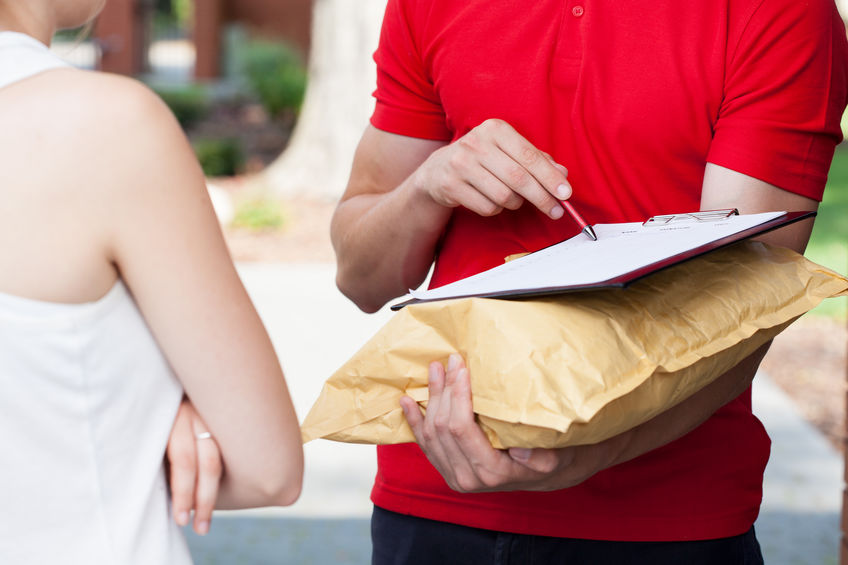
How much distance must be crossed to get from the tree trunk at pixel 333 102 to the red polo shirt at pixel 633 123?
891cm

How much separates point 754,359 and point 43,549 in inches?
40.8

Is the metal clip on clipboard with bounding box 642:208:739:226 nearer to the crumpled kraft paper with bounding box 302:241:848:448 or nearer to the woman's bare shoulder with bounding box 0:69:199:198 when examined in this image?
the crumpled kraft paper with bounding box 302:241:848:448

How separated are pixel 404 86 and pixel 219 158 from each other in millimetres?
12014

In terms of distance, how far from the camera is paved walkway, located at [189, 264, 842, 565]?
4246mm

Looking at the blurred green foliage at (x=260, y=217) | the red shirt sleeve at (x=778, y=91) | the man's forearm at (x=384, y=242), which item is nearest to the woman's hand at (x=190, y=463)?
the man's forearm at (x=384, y=242)

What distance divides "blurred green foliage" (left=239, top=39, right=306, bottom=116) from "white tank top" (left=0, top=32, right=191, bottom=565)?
60.0 ft

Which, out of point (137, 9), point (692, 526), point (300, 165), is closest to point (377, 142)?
point (692, 526)

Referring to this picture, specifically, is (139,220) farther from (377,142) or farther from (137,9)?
(137,9)

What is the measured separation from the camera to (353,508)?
457 centimetres

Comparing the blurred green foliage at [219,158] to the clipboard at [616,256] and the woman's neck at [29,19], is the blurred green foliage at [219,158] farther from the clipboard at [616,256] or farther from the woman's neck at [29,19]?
the woman's neck at [29,19]

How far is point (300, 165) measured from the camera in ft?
38.7

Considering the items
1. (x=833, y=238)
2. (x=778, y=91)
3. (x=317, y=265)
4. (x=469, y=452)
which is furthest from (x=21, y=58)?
(x=833, y=238)

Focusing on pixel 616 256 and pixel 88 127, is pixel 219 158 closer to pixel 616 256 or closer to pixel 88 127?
pixel 616 256

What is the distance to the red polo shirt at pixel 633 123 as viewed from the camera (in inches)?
62.8
